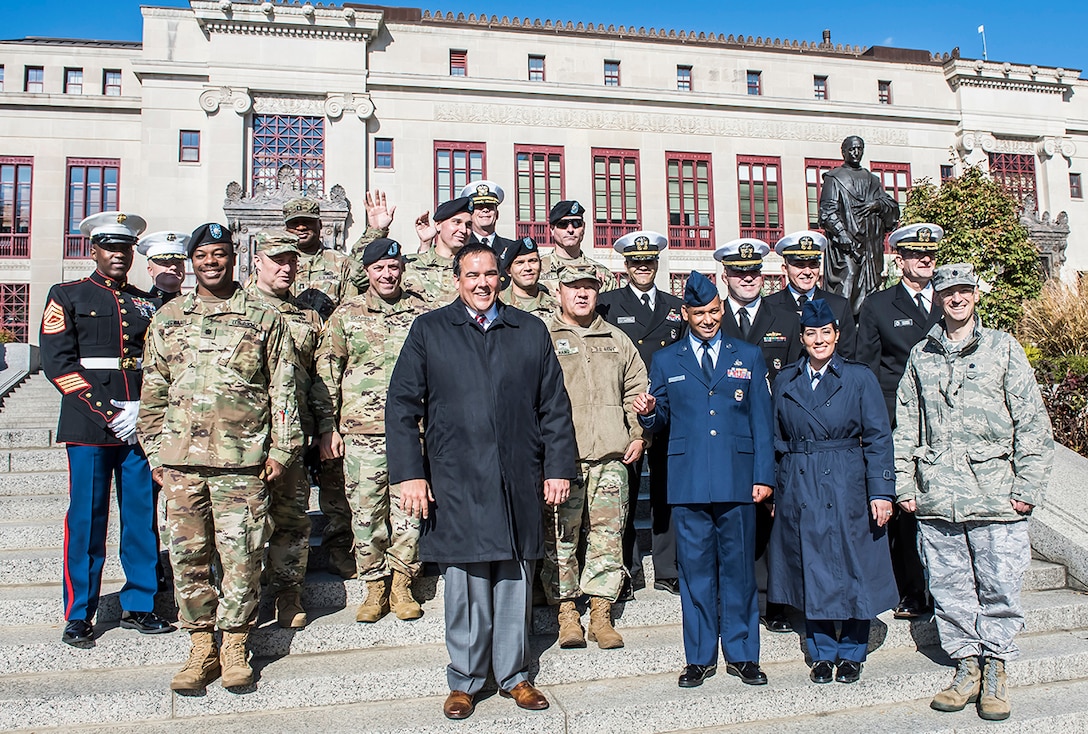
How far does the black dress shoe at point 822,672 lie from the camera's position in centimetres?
424

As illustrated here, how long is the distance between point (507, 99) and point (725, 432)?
2393 centimetres

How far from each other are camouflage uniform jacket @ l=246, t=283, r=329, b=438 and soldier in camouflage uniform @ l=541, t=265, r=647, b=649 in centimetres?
160

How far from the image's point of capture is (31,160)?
26.0 metres

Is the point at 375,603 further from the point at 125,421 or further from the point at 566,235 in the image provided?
the point at 566,235

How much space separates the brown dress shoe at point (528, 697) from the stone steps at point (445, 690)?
5cm

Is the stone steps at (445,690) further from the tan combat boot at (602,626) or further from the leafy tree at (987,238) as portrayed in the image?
the leafy tree at (987,238)

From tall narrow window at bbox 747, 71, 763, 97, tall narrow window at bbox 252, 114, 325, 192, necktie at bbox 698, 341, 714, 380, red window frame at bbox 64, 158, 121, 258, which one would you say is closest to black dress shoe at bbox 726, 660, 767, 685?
necktie at bbox 698, 341, 714, 380

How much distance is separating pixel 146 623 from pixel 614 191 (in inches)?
948

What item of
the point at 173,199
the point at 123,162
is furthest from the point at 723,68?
the point at 123,162

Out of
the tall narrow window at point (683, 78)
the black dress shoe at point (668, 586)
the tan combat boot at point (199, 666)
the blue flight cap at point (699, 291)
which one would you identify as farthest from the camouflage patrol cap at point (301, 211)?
the tall narrow window at point (683, 78)

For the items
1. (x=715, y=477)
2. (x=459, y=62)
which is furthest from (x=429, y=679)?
(x=459, y=62)

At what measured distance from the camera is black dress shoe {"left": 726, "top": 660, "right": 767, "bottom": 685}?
4.16m

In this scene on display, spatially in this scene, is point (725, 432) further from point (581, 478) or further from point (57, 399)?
point (57, 399)

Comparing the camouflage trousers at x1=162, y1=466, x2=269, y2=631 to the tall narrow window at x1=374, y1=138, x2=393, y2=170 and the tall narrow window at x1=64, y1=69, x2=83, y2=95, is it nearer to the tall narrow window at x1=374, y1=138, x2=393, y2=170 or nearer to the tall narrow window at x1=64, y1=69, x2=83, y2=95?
the tall narrow window at x1=374, y1=138, x2=393, y2=170
